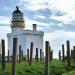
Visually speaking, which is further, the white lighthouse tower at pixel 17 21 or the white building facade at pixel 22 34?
the white building facade at pixel 22 34

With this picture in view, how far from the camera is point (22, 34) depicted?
78.3 metres

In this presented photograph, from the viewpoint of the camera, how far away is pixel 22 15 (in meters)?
75.4

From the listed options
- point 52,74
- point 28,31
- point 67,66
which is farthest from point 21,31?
point 52,74

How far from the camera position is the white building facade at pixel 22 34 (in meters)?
73.7

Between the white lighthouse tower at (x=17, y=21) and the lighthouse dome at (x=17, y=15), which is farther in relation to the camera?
the lighthouse dome at (x=17, y=15)

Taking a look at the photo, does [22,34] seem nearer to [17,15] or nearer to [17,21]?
[17,15]

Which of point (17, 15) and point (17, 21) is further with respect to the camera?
point (17, 15)

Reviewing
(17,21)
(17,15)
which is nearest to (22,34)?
(17,15)

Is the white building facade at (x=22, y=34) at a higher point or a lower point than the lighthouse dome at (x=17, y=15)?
lower

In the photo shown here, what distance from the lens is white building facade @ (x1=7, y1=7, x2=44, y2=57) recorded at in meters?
73.7

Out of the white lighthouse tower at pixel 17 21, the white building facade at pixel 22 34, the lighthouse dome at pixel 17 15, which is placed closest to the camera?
the white lighthouse tower at pixel 17 21

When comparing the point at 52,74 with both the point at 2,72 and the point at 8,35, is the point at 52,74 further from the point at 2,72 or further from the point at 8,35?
the point at 8,35

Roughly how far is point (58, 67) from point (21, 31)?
37409 millimetres

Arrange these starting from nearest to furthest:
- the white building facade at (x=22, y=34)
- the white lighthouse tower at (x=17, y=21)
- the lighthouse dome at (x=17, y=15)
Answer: the white lighthouse tower at (x=17, y=21), the lighthouse dome at (x=17, y=15), the white building facade at (x=22, y=34)
